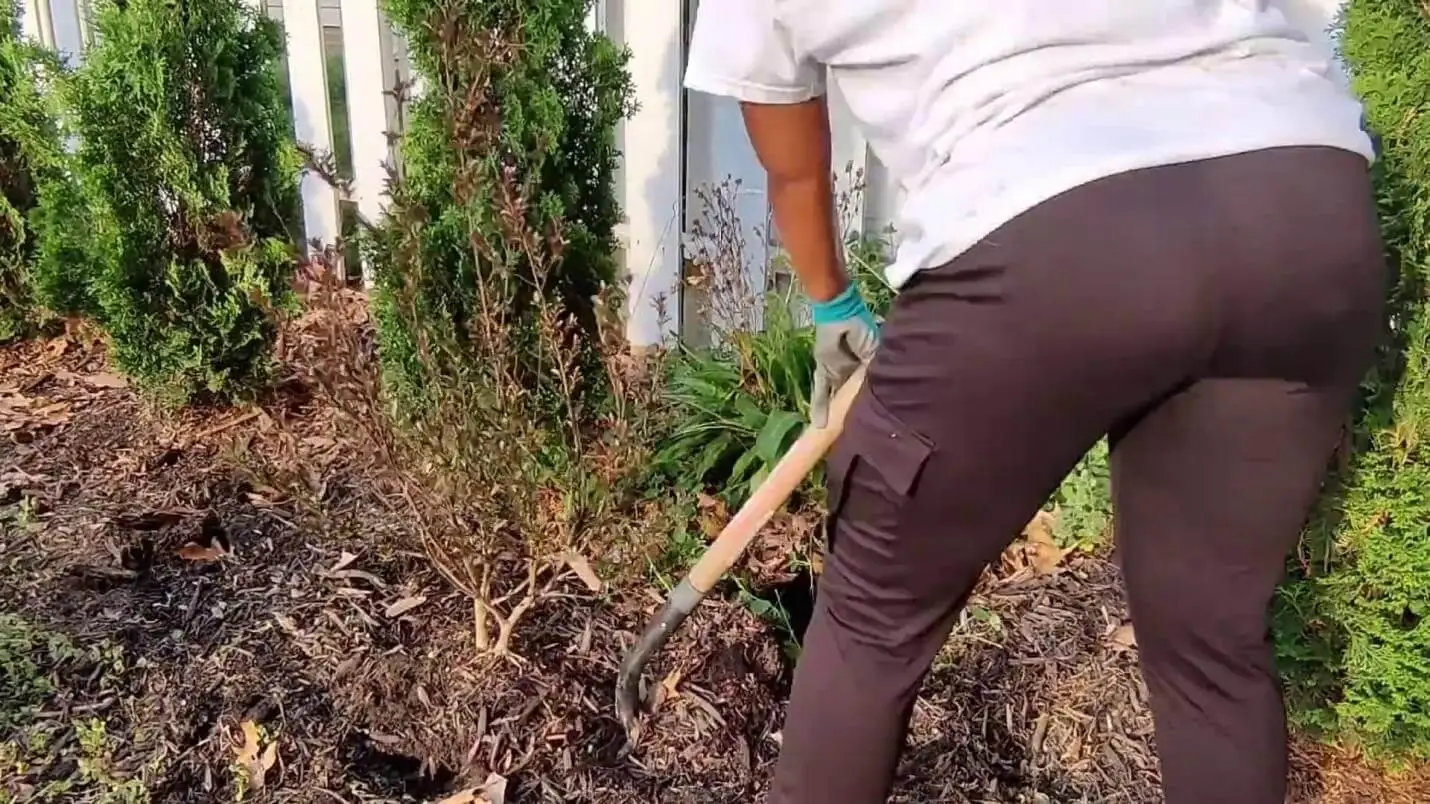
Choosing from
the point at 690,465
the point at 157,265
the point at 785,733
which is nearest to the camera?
the point at 785,733

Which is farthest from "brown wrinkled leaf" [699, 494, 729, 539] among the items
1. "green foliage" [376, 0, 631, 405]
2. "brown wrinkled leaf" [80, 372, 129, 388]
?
"brown wrinkled leaf" [80, 372, 129, 388]

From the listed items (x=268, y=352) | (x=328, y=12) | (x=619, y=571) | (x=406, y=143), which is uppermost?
(x=328, y=12)

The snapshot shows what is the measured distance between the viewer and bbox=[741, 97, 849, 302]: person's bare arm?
1610 mm

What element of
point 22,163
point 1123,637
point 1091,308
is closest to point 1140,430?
point 1091,308

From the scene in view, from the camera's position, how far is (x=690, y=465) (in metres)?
3.06

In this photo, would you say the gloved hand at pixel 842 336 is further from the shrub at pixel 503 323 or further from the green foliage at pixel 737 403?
the green foliage at pixel 737 403

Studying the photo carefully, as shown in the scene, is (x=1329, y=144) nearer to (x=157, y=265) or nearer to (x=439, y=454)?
(x=439, y=454)

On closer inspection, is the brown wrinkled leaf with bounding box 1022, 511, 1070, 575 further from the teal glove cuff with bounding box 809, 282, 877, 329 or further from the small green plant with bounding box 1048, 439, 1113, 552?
the teal glove cuff with bounding box 809, 282, 877, 329

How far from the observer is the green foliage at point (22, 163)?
3543mm

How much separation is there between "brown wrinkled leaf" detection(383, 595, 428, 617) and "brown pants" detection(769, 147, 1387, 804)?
116 cm

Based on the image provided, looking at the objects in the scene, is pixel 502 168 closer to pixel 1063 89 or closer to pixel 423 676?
pixel 423 676

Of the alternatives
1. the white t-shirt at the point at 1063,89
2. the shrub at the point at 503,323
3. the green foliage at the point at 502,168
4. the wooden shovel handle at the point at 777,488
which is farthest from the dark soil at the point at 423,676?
the white t-shirt at the point at 1063,89

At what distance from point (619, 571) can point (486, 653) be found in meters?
0.32

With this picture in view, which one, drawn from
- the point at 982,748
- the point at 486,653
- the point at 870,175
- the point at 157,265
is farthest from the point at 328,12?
the point at 982,748
